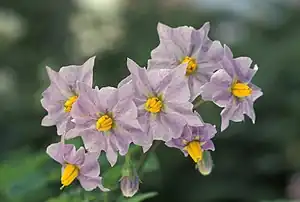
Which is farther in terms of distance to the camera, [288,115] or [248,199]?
[288,115]

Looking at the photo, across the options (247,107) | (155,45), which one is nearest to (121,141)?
(247,107)

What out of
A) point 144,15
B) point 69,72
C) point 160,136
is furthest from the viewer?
point 144,15

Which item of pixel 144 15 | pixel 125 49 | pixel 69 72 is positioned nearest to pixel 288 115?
pixel 125 49

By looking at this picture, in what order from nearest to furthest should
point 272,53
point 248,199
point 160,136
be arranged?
point 160,136, point 248,199, point 272,53

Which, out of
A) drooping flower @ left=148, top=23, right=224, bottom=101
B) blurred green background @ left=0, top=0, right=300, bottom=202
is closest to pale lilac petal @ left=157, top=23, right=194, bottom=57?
drooping flower @ left=148, top=23, right=224, bottom=101

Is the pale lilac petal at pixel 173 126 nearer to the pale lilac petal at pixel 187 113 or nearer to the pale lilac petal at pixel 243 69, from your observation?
the pale lilac petal at pixel 187 113

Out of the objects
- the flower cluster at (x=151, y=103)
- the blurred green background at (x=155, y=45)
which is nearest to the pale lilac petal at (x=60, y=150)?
the flower cluster at (x=151, y=103)

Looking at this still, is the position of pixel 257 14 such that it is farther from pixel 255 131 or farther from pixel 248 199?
pixel 248 199

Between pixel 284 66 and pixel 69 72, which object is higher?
pixel 69 72

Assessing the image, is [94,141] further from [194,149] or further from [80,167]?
[194,149]
